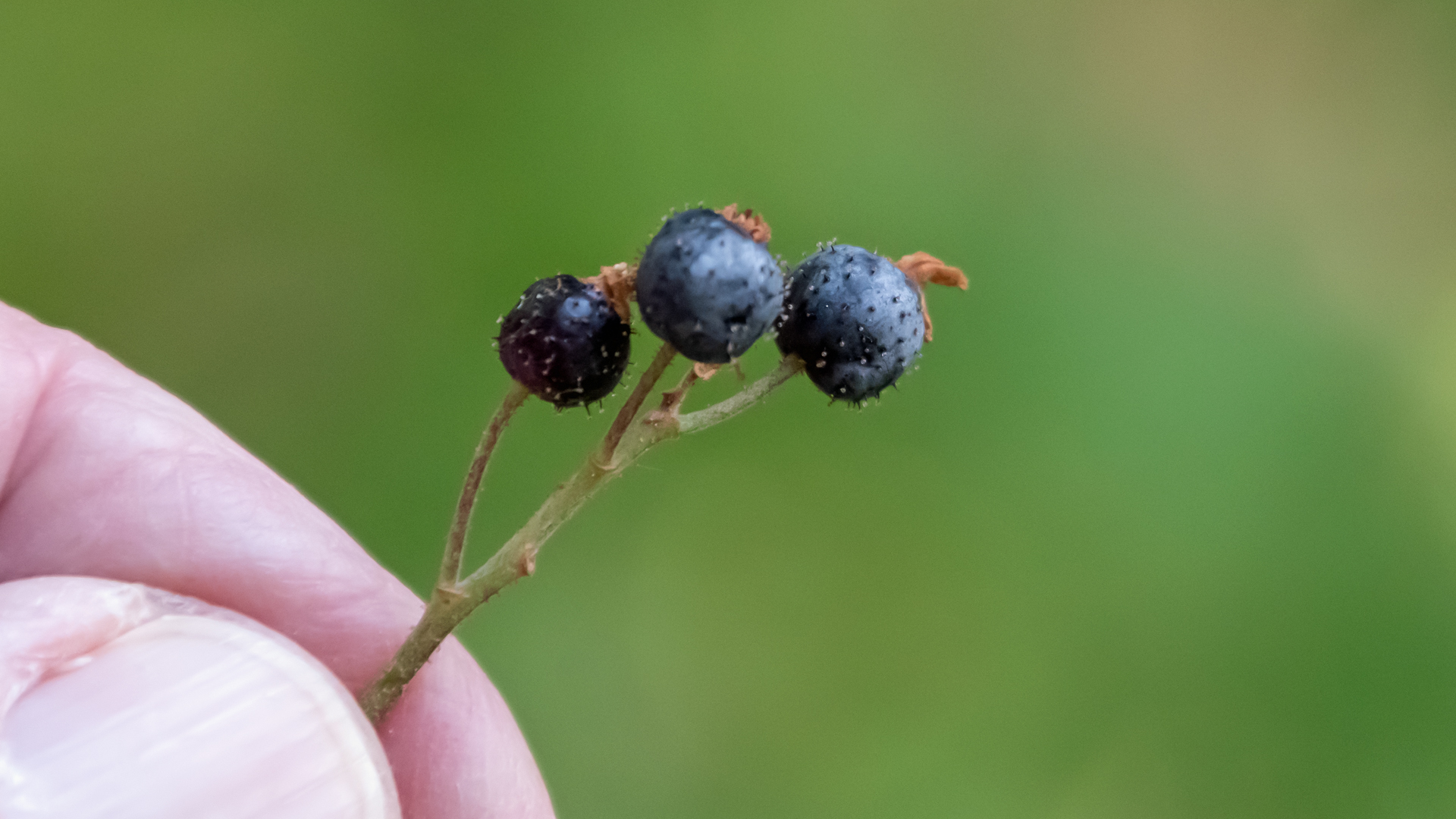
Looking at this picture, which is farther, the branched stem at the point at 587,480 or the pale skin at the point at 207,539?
the pale skin at the point at 207,539

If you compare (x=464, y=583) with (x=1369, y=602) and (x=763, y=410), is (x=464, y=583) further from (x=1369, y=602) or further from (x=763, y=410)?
(x=1369, y=602)

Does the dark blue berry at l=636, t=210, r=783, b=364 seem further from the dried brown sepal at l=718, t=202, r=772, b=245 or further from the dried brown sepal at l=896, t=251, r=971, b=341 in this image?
the dried brown sepal at l=896, t=251, r=971, b=341

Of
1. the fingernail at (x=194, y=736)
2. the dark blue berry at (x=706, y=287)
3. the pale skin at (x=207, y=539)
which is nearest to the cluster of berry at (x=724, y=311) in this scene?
the dark blue berry at (x=706, y=287)

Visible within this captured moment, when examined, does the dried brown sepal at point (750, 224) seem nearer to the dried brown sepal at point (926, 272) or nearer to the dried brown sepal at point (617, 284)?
the dried brown sepal at point (617, 284)

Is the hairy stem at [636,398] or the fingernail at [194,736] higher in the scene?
the hairy stem at [636,398]

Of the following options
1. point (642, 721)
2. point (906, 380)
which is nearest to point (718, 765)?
point (642, 721)

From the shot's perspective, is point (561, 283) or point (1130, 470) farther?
point (1130, 470)

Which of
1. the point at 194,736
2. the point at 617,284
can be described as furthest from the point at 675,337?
the point at 194,736
